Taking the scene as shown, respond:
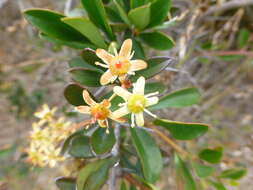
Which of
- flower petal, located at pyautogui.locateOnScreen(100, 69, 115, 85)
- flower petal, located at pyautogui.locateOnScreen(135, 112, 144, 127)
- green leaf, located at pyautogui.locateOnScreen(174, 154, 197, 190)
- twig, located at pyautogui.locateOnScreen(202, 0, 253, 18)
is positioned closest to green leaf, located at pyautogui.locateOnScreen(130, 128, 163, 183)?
flower petal, located at pyautogui.locateOnScreen(135, 112, 144, 127)

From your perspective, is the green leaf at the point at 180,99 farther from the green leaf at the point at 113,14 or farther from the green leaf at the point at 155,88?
the green leaf at the point at 113,14

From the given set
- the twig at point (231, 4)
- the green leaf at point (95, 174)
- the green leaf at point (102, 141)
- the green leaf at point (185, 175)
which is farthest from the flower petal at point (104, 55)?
the twig at point (231, 4)

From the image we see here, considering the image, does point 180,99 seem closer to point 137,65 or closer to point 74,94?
point 137,65

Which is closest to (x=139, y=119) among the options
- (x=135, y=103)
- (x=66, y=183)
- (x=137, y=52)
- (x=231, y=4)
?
(x=135, y=103)

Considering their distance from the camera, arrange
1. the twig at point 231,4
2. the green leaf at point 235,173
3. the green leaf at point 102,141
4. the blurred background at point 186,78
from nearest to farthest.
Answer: the green leaf at point 102,141
the green leaf at point 235,173
the twig at point 231,4
the blurred background at point 186,78

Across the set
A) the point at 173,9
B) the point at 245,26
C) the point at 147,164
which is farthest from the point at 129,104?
the point at 245,26
